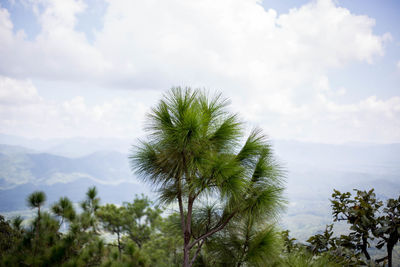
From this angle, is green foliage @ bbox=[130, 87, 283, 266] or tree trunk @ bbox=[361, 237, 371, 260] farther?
tree trunk @ bbox=[361, 237, 371, 260]

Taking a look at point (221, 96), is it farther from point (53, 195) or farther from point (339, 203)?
point (53, 195)

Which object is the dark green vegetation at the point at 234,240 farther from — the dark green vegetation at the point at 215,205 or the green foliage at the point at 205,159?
the green foliage at the point at 205,159

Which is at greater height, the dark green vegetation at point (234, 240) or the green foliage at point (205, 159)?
the green foliage at point (205, 159)

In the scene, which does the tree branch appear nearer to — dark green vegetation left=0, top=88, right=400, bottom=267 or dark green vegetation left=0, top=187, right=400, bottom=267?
dark green vegetation left=0, top=88, right=400, bottom=267

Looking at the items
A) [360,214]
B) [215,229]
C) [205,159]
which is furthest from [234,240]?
[360,214]

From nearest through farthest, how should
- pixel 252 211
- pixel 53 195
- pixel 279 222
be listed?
pixel 252 211, pixel 279 222, pixel 53 195

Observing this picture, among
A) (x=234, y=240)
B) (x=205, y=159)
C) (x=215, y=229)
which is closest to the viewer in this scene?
(x=205, y=159)

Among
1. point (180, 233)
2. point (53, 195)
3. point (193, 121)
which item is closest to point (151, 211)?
point (180, 233)

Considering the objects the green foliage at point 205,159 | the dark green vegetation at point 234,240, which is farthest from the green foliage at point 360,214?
the green foliage at point 205,159

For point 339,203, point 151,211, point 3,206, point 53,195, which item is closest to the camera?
point 339,203

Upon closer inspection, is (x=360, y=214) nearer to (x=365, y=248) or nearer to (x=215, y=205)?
(x=365, y=248)

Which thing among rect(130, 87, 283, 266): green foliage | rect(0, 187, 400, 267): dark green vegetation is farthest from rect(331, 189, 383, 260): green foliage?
rect(130, 87, 283, 266): green foliage

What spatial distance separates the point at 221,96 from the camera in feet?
9.95

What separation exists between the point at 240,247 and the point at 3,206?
462 feet
